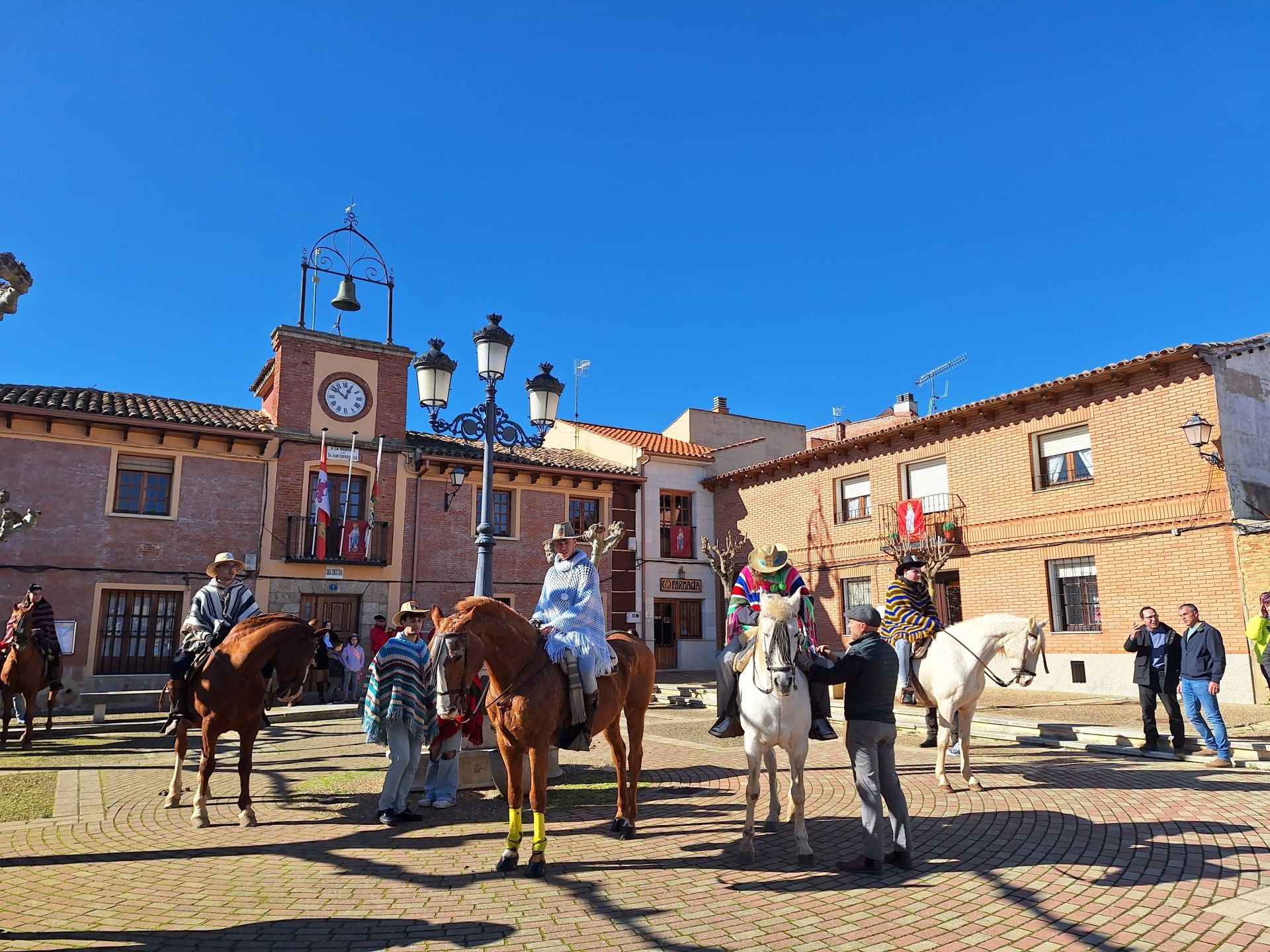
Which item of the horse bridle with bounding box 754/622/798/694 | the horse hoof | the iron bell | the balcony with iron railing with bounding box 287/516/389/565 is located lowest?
the horse hoof

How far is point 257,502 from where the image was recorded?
62.5 feet

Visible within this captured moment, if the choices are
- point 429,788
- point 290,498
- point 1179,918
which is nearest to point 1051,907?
Result: point 1179,918

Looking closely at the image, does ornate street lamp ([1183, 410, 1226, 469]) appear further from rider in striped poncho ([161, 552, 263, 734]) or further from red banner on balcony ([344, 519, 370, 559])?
red banner on balcony ([344, 519, 370, 559])

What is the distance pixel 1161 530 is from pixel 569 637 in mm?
14293

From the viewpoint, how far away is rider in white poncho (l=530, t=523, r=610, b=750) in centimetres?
577

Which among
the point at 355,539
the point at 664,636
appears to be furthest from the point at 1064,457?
the point at 355,539

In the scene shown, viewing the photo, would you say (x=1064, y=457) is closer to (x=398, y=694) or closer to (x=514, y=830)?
(x=398, y=694)

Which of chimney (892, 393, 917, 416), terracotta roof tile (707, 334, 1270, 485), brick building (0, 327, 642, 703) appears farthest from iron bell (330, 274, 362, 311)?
chimney (892, 393, 917, 416)

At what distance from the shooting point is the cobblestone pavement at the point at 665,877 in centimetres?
418

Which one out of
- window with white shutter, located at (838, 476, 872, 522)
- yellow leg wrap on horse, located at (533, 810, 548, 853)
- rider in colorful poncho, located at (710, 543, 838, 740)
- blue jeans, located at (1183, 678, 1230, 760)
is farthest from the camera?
window with white shutter, located at (838, 476, 872, 522)

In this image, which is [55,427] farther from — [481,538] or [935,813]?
[935,813]

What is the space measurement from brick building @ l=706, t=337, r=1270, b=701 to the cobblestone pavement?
7.91 metres

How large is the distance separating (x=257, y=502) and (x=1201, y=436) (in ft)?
67.2

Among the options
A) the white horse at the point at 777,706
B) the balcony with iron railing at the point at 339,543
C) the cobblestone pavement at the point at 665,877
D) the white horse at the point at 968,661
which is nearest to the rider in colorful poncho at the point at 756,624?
the white horse at the point at 777,706
